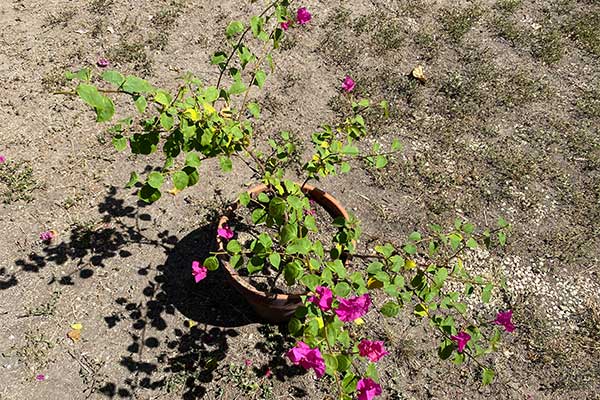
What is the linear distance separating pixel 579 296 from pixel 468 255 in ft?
2.44

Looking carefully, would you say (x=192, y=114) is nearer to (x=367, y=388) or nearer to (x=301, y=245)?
(x=301, y=245)

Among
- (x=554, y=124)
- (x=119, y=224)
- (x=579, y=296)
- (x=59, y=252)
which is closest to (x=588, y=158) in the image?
(x=554, y=124)

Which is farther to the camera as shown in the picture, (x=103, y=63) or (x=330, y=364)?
(x=103, y=63)

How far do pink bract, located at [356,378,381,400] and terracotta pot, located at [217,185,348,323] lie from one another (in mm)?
786

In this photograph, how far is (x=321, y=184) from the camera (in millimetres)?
3850

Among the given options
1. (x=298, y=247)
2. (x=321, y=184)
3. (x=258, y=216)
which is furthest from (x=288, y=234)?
(x=321, y=184)

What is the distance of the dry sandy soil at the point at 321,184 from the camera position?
9.84 ft

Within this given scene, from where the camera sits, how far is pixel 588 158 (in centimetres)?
430

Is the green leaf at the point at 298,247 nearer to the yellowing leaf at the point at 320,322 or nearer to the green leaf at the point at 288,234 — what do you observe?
the green leaf at the point at 288,234

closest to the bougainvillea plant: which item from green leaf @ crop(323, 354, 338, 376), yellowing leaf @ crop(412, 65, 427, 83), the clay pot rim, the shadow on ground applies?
green leaf @ crop(323, 354, 338, 376)

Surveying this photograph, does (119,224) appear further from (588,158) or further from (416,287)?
(588,158)

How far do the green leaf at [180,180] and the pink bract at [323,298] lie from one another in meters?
0.67

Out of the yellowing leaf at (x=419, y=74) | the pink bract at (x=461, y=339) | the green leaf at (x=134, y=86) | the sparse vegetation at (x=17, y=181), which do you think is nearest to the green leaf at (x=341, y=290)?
the pink bract at (x=461, y=339)

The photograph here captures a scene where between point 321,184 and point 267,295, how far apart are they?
51.2 inches
